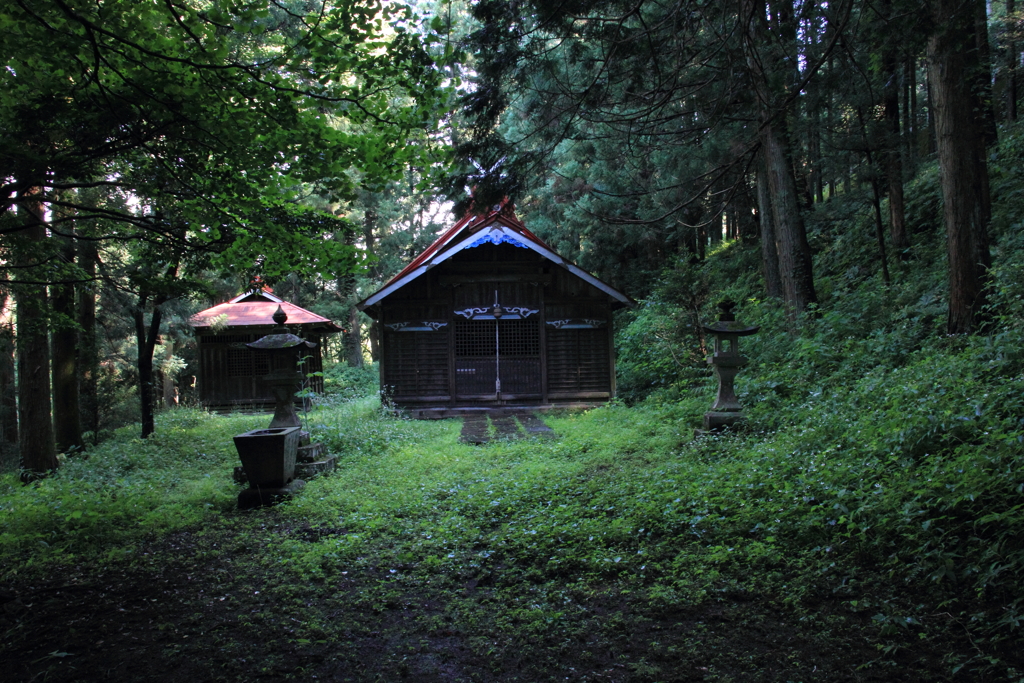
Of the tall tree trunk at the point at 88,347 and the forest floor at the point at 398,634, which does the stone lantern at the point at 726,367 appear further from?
the tall tree trunk at the point at 88,347

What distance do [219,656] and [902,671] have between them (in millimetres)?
3423

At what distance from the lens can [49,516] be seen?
17.6 feet

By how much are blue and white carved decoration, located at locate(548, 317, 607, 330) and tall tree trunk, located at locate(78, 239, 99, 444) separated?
32.3 ft

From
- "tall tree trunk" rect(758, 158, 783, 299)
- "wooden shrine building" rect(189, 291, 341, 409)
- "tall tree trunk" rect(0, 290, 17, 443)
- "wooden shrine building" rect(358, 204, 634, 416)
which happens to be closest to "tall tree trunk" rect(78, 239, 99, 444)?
A: "tall tree trunk" rect(0, 290, 17, 443)

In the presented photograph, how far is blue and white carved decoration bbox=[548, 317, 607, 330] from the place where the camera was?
50.2ft

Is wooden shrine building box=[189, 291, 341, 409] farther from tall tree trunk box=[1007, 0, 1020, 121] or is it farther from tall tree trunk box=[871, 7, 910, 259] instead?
tall tree trunk box=[1007, 0, 1020, 121]

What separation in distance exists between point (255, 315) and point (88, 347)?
8.04 m

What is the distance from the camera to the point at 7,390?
14.2 m

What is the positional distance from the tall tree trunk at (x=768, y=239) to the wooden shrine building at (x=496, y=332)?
11.5 ft

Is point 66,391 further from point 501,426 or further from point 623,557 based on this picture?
point 623,557

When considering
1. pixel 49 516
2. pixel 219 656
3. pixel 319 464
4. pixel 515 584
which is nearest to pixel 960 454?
pixel 515 584

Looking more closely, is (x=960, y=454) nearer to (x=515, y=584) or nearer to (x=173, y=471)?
(x=515, y=584)

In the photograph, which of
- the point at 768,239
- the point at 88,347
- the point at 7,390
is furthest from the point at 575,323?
the point at 7,390

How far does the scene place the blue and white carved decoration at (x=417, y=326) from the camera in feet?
48.8
